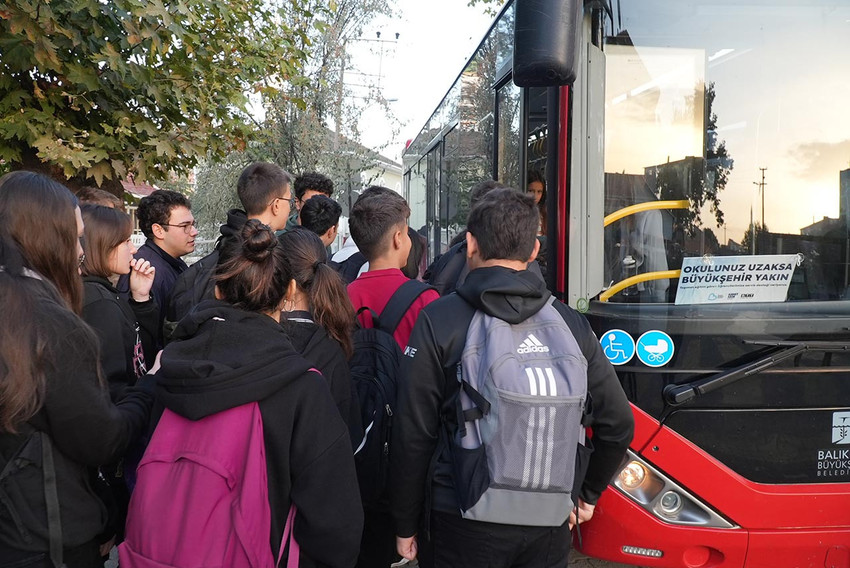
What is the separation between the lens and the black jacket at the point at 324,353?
8.31 feet

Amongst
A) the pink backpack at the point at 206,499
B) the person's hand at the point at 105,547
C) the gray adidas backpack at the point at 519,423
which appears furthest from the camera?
the person's hand at the point at 105,547

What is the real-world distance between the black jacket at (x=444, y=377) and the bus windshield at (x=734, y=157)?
821 millimetres

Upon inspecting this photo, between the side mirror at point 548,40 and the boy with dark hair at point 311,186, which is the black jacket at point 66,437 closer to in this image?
the side mirror at point 548,40

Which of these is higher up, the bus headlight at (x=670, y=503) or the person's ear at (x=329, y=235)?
the person's ear at (x=329, y=235)

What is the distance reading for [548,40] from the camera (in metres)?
2.71

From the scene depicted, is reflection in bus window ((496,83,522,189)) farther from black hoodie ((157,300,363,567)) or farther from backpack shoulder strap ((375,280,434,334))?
black hoodie ((157,300,363,567))

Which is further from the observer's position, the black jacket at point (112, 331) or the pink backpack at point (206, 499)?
the black jacket at point (112, 331)

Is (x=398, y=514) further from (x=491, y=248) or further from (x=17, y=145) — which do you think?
(x=17, y=145)

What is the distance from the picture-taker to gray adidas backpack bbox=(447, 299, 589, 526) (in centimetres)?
215

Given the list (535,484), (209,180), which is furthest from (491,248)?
(209,180)

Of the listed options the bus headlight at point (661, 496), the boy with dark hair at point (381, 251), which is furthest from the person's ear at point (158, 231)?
the bus headlight at point (661, 496)

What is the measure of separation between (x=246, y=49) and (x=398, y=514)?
625cm

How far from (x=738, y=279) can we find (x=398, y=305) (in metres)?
1.51

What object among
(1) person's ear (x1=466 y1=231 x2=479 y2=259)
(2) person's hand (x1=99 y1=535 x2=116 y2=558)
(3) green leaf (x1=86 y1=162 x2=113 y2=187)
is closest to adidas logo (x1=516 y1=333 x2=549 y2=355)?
(1) person's ear (x1=466 y1=231 x2=479 y2=259)
